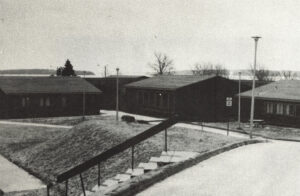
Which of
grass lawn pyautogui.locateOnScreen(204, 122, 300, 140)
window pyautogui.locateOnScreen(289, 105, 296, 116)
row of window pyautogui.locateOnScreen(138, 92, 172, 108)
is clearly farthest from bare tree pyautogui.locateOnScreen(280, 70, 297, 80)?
grass lawn pyautogui.locateOnScreen(204, 122, 300, 140)

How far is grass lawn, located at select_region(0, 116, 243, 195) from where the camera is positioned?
770 inches

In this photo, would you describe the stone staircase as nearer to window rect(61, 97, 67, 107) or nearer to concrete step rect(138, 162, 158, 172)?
concrete step rect(138, 162, 158, 172)

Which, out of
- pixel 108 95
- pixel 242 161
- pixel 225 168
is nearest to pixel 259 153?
pixel 242 161

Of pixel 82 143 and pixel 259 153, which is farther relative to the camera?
pixel 82 143

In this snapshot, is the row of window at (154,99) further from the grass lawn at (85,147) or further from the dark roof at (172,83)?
the grass lawn at (85,147)

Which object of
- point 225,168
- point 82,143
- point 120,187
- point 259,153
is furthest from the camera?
point 82,143

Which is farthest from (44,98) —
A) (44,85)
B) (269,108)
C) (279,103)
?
(279,103)

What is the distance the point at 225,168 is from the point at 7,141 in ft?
78.9

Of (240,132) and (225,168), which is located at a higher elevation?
(225,168)

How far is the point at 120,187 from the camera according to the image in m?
9.17

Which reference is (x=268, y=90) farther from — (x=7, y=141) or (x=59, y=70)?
(x=59, y=70)

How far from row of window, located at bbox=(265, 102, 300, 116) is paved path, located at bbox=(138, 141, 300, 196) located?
2201cm

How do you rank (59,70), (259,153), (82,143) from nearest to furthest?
(259,153) < (82,143) < (59,70)

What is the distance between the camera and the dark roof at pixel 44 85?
46.6m
